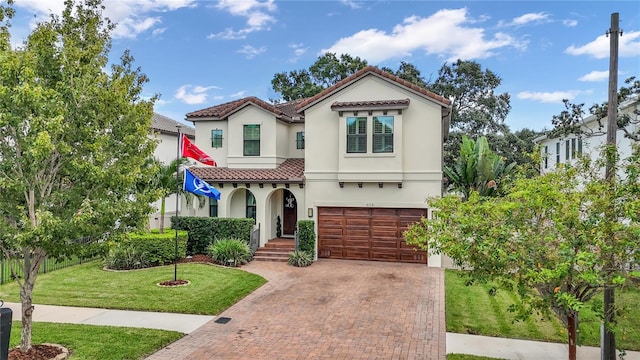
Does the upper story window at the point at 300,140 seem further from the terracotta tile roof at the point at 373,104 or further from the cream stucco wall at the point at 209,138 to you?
the terracotta tile roof at the point at 373,104

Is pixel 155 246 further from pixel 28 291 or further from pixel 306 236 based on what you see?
pixel 28 291

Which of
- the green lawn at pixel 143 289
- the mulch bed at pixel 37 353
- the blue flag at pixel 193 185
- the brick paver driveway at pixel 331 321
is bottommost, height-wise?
the brick paver driveway at pixel 331 321

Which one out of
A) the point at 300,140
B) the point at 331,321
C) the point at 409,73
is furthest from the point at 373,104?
the point at 409,73

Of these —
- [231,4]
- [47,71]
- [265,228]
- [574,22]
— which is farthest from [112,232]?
[574,22]

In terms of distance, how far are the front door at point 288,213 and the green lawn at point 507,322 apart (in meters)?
10.7

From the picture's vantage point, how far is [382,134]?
17.8 metres

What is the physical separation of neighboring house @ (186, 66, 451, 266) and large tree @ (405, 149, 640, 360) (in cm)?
1119

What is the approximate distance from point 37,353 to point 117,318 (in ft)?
8.68

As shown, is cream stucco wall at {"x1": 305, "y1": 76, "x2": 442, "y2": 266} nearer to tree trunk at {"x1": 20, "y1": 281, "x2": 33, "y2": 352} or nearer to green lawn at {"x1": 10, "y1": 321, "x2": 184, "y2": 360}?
green lawn at {"x1": 10, "y1": 321, "x2": 184, "y2": 360}

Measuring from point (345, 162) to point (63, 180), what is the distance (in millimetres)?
12107

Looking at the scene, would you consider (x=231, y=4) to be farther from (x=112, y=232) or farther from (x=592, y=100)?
(x=592, y=100)

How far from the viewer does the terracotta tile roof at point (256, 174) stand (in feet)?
62.1

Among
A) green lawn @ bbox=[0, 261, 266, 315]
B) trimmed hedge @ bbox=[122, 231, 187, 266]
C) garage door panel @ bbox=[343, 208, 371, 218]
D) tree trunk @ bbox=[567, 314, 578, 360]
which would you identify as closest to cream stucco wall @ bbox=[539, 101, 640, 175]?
tree trunk @ bbox=[567, 314, 578, 360]

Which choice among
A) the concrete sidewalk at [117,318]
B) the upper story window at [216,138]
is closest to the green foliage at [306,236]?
the upper story window at [216,138]
